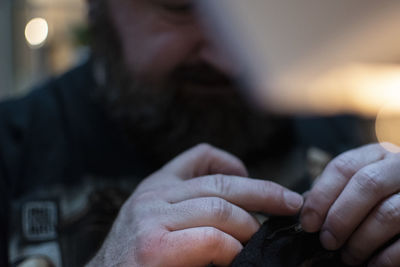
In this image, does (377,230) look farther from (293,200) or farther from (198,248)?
(198,248)

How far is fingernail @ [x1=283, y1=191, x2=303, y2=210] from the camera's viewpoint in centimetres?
49

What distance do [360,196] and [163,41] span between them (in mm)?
635

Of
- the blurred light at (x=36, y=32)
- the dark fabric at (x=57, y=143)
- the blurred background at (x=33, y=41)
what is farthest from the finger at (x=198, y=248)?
the blurred light at (x=36, y=32)

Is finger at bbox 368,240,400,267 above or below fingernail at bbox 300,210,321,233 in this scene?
below

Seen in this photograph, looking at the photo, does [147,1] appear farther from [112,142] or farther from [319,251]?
[319,251]

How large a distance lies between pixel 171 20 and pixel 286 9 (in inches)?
10.4

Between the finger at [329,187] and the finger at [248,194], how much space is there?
0.7 inches

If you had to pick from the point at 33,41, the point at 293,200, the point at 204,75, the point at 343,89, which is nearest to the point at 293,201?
the point at 293,200

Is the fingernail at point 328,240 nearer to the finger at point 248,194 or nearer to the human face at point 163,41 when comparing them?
the finger at point 248,194

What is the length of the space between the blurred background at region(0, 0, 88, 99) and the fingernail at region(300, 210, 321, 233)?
1.88 m

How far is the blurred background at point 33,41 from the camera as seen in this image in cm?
221

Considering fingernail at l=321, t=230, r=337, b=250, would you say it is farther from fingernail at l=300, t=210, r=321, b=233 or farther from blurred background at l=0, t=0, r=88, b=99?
blurred background at l=0, t=0, r=88, b=99

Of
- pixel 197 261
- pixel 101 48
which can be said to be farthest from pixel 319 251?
pixel 101 48

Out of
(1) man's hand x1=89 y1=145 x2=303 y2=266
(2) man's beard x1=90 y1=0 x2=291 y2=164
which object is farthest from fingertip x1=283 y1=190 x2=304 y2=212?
(2) man's beard x1=90 y1=0 x2=291 y2=164
